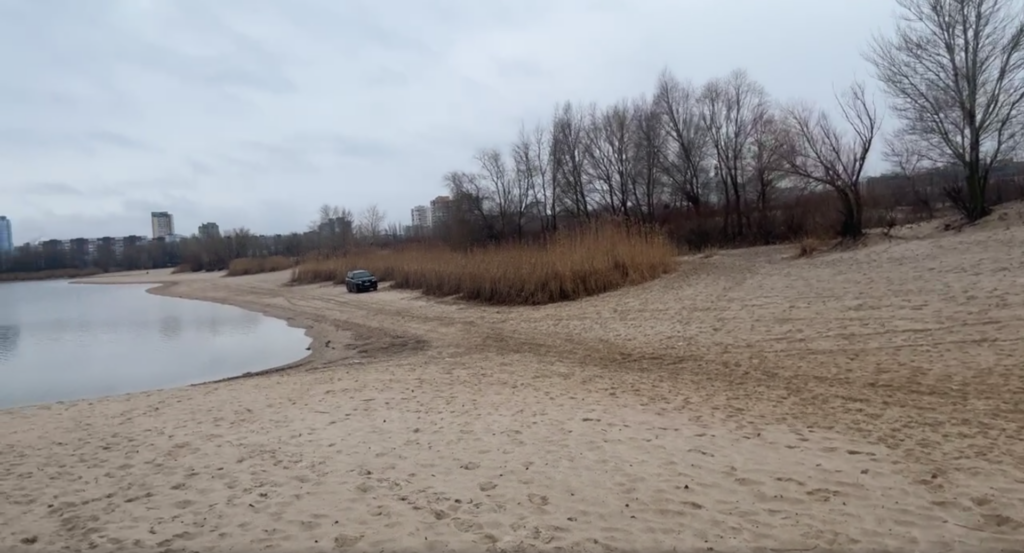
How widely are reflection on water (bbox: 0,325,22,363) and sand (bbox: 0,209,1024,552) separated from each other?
15.1 meters

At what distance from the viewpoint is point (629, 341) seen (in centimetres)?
1376

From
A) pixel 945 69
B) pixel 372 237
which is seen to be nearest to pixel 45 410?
pixel 945 69

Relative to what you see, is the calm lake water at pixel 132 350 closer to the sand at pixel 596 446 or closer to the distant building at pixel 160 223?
the sand at pixel 596 446

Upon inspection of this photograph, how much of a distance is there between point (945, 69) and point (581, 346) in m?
18.8

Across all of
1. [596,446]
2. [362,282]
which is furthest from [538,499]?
[362,282]

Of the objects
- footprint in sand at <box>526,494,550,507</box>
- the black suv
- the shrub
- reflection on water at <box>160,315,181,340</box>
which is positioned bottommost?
reflection on water at <box>160,315,181,340</box>

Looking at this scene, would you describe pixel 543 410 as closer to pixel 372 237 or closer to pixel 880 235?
pixel 880 235

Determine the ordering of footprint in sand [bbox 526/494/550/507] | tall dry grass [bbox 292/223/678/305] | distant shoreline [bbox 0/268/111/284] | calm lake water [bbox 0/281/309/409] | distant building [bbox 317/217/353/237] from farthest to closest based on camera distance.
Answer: distant shoreline [bbox 0/268/111/284] → distant building [bbox 317/217/353/237] → tall dry grass [bbox 292/223/678/305] → calm lake water [bbox 0/281/309/409] → footprint in sand [bbox 526/494/550/507]

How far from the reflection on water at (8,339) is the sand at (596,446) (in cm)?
1511

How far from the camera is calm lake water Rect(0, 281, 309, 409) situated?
15617mm

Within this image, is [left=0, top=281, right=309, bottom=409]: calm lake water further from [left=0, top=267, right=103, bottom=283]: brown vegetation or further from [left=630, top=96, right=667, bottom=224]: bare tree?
[left=0, top=267, right=103, bottom=283]: brown vegetation

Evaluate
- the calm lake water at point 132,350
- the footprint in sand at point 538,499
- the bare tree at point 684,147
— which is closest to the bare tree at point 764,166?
the bare tree at point 684,147

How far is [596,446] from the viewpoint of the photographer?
644cm

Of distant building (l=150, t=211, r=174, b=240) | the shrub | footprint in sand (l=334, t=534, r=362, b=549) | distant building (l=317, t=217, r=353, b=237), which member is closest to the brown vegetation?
distant building (l=317, t=217, r=353, b=237)
